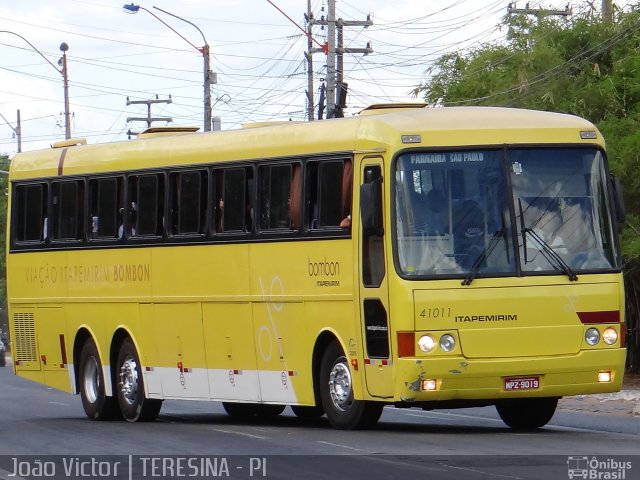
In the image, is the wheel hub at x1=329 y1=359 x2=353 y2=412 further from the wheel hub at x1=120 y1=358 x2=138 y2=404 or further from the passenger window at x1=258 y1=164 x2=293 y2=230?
the wheel hub at x1=120 y1=358 x2=138 y2=404

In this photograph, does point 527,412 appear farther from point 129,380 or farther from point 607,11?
point 607,11

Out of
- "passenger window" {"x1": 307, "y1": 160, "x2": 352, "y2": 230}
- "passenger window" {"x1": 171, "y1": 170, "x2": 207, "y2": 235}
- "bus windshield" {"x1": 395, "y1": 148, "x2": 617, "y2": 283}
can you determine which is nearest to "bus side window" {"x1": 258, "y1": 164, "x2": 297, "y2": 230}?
"passenger window" {"x1": 307, "y1": 160, "x2": 352, "y2": 230}

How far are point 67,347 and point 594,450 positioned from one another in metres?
10.5

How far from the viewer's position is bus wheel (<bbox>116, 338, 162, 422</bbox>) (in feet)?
73.8

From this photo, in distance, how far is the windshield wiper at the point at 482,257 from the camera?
17328 mm

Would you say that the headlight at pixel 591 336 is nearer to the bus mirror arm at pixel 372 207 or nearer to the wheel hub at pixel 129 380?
the bus mirror arm at pixel 372 207

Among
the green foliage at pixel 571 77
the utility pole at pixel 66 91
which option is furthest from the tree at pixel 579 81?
the utility pole at pixel 66 91

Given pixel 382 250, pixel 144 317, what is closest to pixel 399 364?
pixel 382 250

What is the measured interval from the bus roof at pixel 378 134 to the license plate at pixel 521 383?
8.09 ft

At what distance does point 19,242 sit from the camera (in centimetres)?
2538

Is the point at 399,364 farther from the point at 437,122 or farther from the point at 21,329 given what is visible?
the point at 21,329

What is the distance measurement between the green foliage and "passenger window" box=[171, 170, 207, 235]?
32.6 ft

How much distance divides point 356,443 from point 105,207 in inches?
300

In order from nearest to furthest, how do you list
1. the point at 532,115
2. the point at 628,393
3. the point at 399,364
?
the point at 399,364 < the point at 532,115 < the point at 628,393
